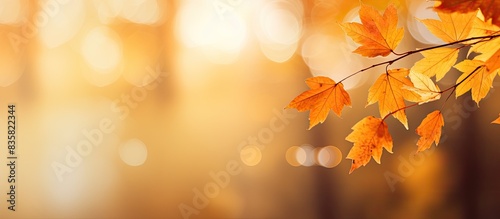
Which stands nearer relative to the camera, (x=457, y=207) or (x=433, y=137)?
(x=433, y=137)

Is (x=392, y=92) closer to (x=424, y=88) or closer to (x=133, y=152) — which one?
(x=424, y=88)

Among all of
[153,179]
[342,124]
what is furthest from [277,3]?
[153,179]

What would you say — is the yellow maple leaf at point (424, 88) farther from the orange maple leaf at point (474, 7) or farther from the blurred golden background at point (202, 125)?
the blurred golden background at point (202, 125)

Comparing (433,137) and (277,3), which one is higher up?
(277,3)

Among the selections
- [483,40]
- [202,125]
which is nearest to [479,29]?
[483,40]

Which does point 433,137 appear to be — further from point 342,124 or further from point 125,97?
point 125,97

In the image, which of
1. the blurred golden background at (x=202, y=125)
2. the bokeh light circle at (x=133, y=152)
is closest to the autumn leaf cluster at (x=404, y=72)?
the blurred golden background at (x=202, y=125)
